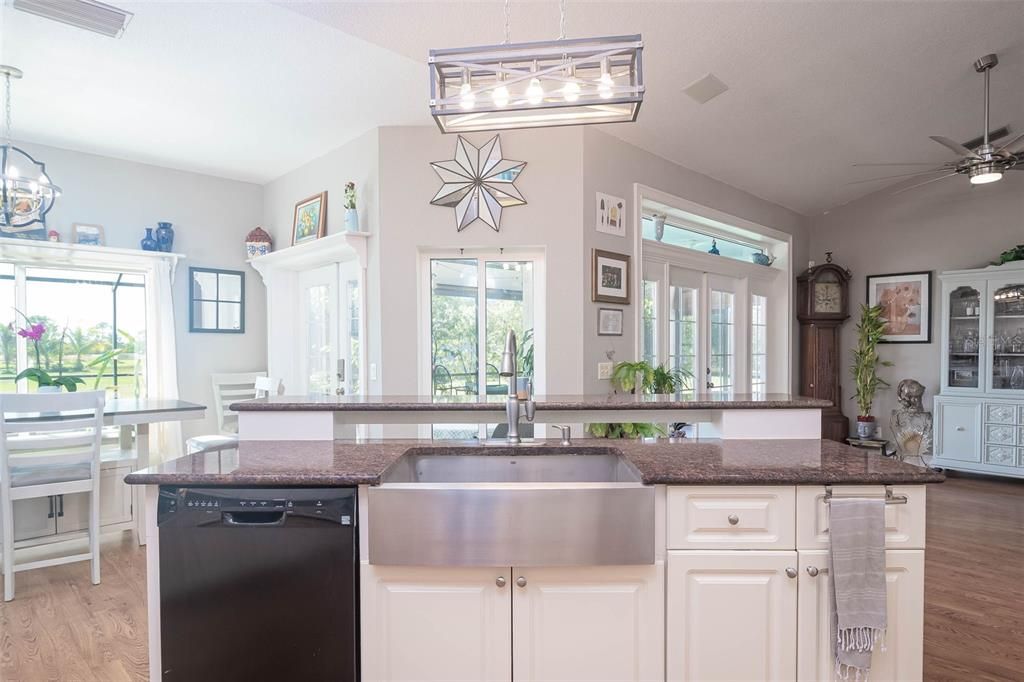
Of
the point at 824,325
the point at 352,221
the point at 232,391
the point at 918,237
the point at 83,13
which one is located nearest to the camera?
the point at 83,13

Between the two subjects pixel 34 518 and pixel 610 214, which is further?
pixel 610 214

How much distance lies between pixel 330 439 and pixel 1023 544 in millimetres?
4145

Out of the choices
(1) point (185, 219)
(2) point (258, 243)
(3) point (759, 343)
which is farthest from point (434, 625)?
(3) point (759, 343)

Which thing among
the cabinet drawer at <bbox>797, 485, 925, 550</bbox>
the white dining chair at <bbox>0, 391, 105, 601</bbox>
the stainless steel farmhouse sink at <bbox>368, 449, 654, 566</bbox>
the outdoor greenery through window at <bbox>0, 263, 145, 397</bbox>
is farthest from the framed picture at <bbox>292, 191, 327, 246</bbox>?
the cabinet drawer at <bbox>797, 485, 925, 550</bbox>

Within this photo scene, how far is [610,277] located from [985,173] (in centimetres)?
248

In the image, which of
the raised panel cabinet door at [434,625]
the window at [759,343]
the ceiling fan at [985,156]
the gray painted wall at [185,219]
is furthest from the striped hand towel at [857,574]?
the gray painted wall at [185,219]

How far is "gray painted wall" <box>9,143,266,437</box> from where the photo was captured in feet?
13.4

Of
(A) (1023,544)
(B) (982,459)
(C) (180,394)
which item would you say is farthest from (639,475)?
(B) (982,459)

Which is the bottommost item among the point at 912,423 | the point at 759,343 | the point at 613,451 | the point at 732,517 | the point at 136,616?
the point at 136,616

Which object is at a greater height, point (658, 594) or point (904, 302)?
point (904, 302)

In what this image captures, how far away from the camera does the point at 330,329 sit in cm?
437

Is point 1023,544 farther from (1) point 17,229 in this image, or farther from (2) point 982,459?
(1) point 17,229

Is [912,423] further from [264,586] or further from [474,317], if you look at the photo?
[264,586]

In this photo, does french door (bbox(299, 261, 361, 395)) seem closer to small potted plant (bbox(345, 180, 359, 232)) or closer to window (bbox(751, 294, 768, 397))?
small potted plant (bbox(345, 180, 359, 232))
